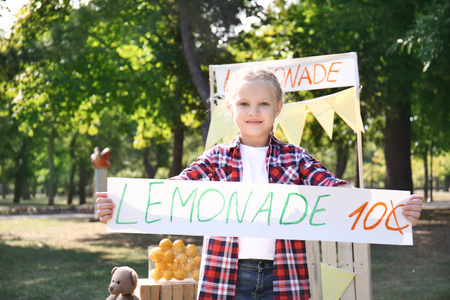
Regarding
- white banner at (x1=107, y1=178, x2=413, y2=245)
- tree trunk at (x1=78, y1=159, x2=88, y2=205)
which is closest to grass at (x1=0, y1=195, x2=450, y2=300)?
white banner at (x1=107, y1=178, x2=413, y2=245)

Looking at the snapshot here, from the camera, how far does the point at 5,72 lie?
11.8 meters

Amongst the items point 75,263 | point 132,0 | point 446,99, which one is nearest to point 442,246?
point 446,99

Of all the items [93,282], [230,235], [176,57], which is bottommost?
[93,282]

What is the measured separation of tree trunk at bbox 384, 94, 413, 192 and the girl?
15432 millimetres

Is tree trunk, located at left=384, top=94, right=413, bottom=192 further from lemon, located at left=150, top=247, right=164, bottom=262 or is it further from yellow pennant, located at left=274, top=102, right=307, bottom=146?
lemon, located at left=150, top=247, right=164, bottom=262

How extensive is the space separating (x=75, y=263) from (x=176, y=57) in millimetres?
6486

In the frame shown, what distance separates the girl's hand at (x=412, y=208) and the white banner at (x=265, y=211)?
3cm

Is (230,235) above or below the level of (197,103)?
below

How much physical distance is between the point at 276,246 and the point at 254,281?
20 cm

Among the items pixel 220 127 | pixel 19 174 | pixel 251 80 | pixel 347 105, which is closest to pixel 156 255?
pixel 220 127

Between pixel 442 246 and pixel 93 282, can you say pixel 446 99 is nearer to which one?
pixel 442 246

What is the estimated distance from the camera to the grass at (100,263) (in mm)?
7613

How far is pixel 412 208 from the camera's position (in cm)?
256

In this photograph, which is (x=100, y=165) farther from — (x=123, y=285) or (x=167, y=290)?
(x=123, y=285)
